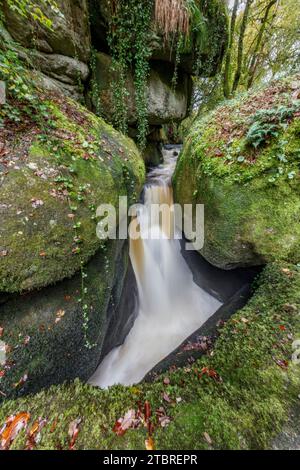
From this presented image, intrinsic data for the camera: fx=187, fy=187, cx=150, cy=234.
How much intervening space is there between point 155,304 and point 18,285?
280 cm

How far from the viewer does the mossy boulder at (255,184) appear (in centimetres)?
267

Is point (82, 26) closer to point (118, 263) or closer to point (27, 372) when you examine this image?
point (118, 263)

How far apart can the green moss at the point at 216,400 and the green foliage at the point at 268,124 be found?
88.4 inches

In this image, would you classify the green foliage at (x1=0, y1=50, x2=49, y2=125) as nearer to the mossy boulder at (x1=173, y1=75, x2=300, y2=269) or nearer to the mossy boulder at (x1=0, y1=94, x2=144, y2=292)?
the mossy boulder at (x1=0, y1=94, x2=144, y2=292)

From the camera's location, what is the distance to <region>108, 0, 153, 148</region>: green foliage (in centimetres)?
411

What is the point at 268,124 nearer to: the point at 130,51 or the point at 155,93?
the point at 130,51

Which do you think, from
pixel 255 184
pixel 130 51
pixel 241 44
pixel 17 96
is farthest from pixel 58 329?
pixel 241 44

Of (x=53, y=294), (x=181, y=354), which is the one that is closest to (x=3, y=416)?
(x=53, y=294)

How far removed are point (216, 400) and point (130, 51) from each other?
6.82 meters

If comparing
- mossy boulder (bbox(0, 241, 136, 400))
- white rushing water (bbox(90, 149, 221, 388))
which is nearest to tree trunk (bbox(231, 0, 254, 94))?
white rushing water (bbox(90, 149, 221, 388))

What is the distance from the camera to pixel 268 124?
276 centimetres

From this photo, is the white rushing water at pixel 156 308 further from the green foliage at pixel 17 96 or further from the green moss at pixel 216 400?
the green foliage at pixel 17 96

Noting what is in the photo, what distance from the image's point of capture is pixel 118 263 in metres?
3.38

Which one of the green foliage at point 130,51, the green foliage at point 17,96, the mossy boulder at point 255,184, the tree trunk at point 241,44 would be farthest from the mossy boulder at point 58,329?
the tree trunk at point 241,44
